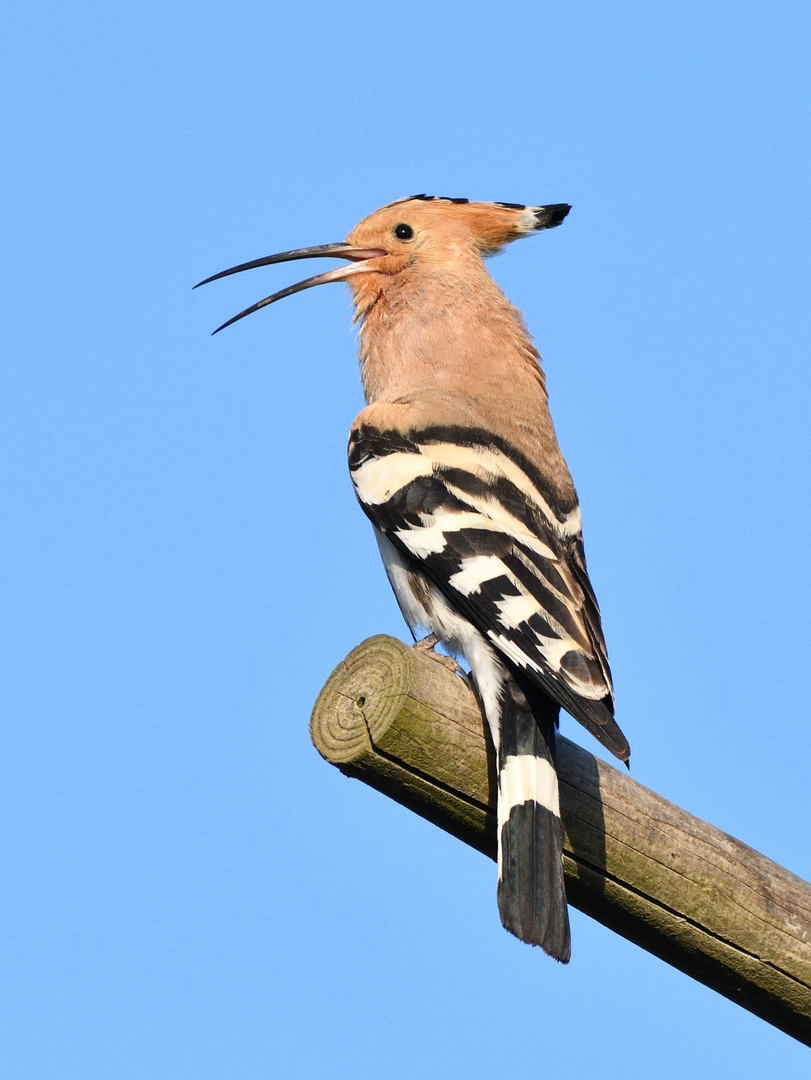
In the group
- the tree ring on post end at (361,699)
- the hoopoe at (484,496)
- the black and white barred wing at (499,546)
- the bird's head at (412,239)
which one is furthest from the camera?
the bird's head at (412,239)

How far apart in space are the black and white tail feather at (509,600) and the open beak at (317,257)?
2.60 feet

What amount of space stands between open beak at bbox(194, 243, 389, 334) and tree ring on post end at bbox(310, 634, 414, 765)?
191cm

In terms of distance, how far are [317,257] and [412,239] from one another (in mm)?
304

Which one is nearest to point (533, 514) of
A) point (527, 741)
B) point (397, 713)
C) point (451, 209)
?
point (527, 741)

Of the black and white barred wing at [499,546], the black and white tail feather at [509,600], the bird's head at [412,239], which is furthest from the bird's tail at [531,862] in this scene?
the bird's head at [412,239]

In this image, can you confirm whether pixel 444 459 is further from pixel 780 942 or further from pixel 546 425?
pixel 780 942

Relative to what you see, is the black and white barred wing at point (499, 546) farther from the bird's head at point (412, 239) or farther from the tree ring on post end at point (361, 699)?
the bird's head at point (412, 239)

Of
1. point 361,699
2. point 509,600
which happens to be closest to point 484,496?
point 509,600

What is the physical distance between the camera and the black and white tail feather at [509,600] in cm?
188

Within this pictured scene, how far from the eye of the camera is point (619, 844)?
A: 6.21 feet

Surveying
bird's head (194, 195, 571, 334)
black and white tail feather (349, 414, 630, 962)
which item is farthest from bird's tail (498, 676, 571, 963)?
bird's head (194, 195, 571, 334)

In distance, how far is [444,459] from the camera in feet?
9.12

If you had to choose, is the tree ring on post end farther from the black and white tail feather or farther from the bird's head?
the bird's head

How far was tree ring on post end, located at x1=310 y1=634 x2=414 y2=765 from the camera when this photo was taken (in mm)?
1820
